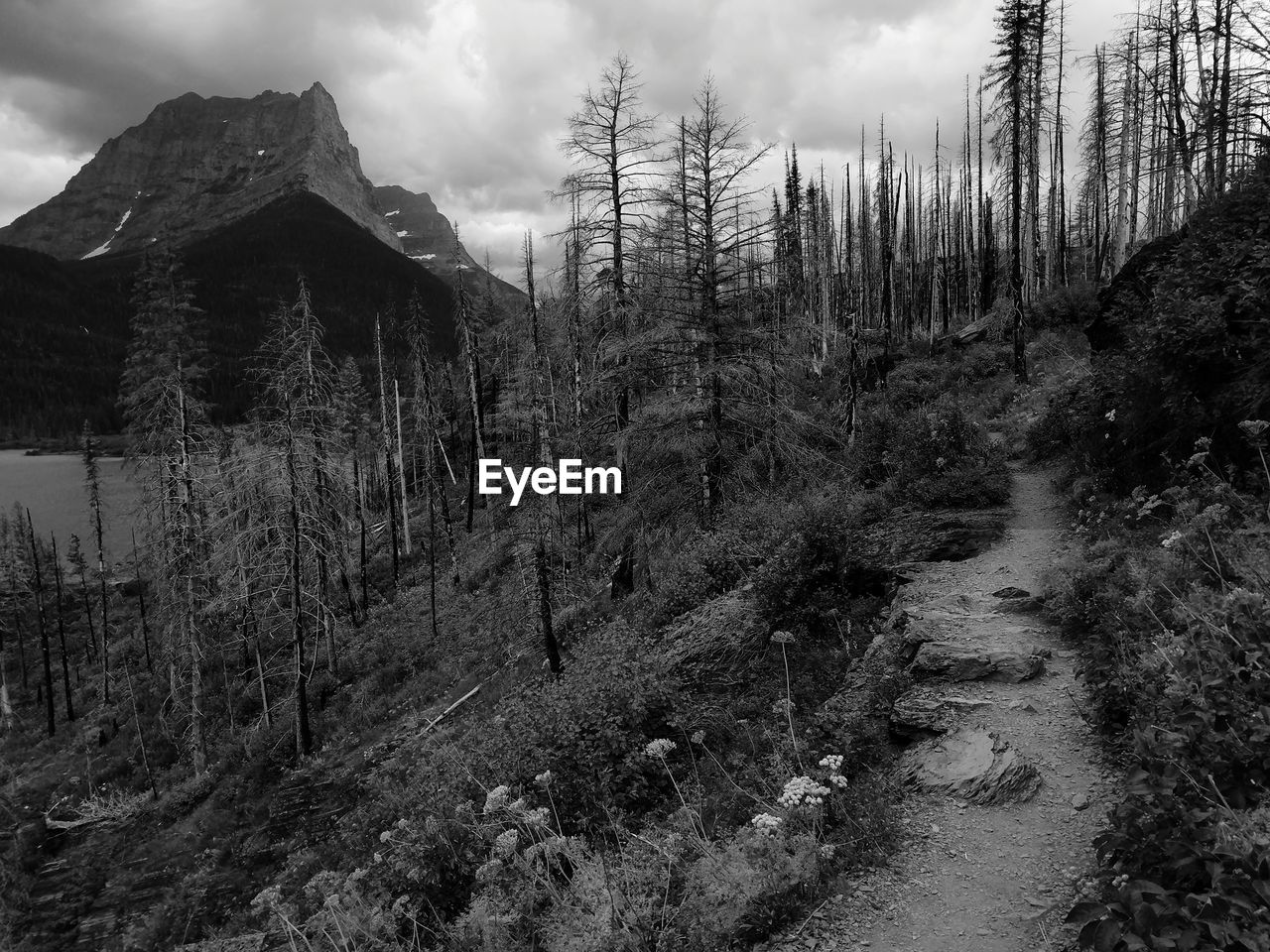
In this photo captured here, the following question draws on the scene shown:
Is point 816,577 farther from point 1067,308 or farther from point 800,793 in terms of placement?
point 1067,308

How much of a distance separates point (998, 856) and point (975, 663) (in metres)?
2.34

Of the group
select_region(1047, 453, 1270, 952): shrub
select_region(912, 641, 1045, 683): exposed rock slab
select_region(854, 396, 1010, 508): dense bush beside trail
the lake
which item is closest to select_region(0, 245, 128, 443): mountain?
the lake

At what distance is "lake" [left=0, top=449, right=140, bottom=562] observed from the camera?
77.7m

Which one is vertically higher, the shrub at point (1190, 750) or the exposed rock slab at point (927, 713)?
the shrub at point (1190, 750)

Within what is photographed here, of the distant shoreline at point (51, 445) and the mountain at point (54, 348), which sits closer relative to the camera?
the distant shoreline at point (51, 445)

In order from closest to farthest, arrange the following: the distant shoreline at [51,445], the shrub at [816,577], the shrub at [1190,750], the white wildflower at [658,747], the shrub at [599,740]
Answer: the shrub at [1190,750] < the white wildflower at [658,747] < the shrub at [599,740] < the shrub at [816,577] < the distant shoreline at [51,445]

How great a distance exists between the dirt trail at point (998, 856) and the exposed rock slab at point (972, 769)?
0.09 m

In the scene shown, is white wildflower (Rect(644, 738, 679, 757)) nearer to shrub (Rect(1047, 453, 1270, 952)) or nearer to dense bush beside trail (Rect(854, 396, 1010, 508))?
shrub (Rect(1047, 453, 1270, 952))

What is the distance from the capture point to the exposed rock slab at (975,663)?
616 cm

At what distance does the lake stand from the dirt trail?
83578 mm

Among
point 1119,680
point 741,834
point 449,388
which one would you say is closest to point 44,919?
point 741,834

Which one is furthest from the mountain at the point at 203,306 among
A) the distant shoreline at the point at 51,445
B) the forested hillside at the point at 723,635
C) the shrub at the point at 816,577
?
the shrub at the point at 816,577
